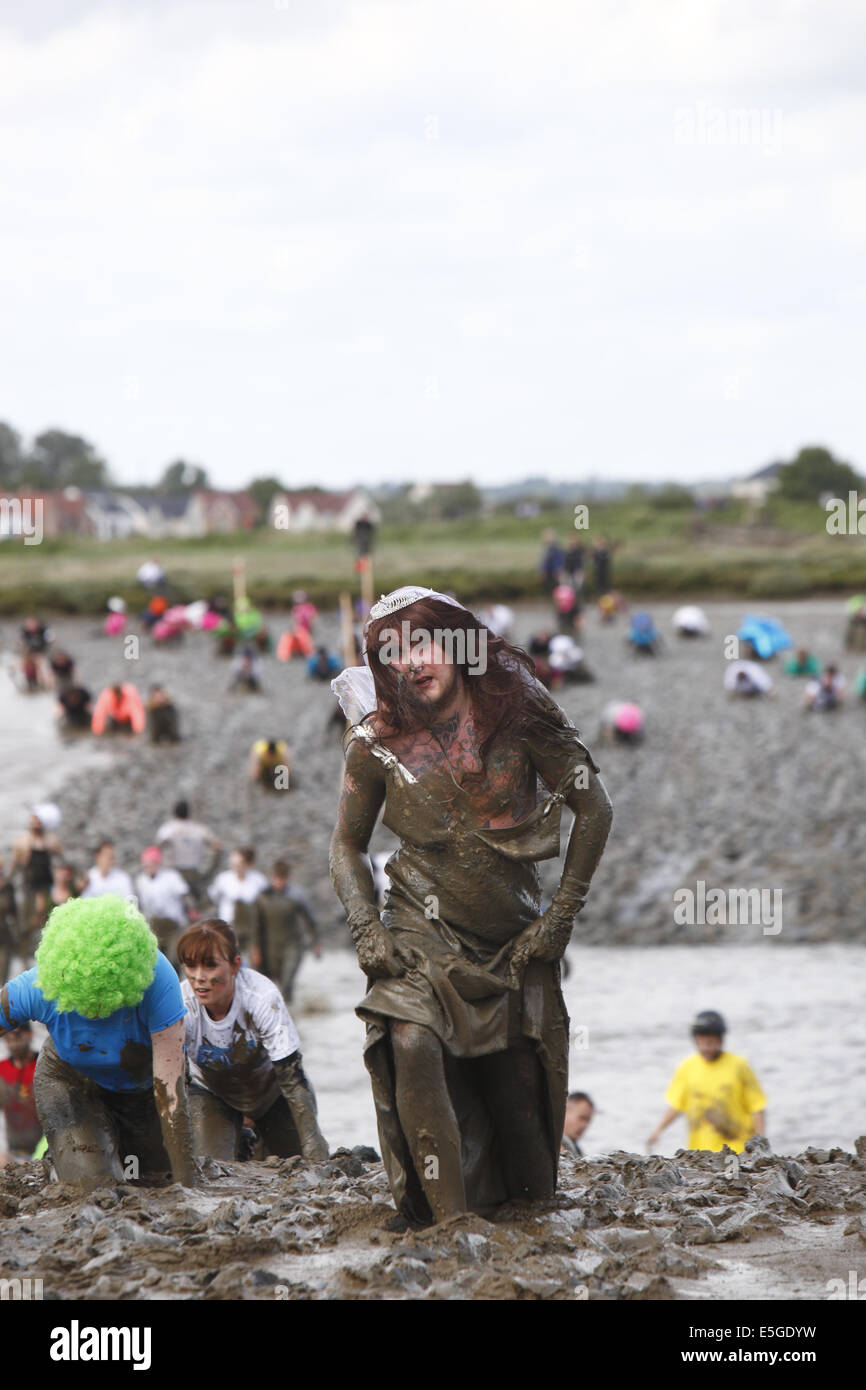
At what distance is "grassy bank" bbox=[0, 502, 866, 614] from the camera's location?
57031 millimetres

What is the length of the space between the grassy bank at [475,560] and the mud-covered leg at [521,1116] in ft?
157

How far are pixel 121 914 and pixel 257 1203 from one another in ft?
4.05

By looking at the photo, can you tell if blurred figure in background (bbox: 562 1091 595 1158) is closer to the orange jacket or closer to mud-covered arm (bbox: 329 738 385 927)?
mud-covered arm (bbox: 329 738 385 927)

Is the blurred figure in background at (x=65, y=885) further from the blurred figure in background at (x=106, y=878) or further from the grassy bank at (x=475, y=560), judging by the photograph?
the grassy bank at (x=475, y=560)

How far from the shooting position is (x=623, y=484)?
113375 mm

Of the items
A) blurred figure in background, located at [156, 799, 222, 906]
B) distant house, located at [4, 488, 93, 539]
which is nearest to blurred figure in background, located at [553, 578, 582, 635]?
blurred figure in background, located at [156, 799, 222, 906]

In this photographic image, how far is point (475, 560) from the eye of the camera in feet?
212

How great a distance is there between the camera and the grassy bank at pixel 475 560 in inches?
2245

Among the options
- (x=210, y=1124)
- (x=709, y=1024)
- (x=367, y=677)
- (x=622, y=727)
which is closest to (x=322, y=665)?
(x=622, y=727)

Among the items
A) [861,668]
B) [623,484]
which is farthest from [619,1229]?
[623,484]

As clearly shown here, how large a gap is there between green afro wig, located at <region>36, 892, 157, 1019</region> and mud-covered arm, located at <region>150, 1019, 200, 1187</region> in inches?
9.0

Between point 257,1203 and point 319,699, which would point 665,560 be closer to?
point 319,699

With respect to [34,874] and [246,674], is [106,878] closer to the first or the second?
[34,874]

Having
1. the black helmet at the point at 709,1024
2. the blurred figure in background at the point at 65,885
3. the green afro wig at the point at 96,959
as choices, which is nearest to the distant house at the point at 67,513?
the blurred figure in background at the point at 65,885
